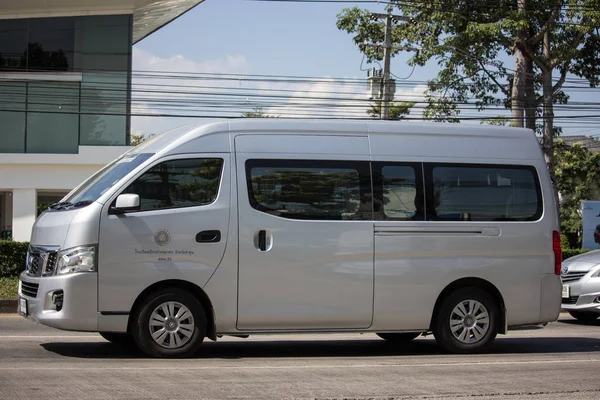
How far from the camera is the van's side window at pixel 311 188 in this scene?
905cm

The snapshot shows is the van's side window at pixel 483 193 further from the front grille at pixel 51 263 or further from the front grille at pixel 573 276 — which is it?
the front grille at pixel 573 276

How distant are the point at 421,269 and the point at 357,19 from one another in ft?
73.9

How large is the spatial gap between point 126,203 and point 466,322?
409 centimetres

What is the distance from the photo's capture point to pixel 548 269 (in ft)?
32.8

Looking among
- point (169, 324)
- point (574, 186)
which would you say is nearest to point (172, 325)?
point (169, 324)

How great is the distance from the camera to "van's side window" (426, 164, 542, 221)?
966 cm

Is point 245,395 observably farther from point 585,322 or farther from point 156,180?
point 585,322

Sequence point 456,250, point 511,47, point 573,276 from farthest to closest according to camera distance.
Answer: point 511,47 → point 573,276 → point 456,250

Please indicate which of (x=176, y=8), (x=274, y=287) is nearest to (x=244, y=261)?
(x=274, y=287)

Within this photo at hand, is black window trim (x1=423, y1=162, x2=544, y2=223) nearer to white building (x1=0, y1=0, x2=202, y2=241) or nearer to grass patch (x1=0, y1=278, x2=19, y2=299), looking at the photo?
grass patch (x1=0, y1=278, x2=19, y2=299)

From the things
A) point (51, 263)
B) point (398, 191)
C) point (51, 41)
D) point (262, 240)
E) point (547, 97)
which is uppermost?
point (51, 41)

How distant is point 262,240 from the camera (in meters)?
8.92

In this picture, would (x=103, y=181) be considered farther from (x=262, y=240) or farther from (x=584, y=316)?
(x=584, y=316)

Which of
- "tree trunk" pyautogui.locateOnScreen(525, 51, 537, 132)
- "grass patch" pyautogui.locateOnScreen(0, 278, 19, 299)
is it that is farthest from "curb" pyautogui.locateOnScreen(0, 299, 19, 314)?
"tree trunk" pyautogui.locateOnScreen(525, 51, 537, 132)
